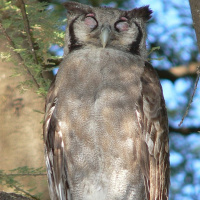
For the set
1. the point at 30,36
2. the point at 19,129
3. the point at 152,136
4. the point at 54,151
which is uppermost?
the point at 30,36

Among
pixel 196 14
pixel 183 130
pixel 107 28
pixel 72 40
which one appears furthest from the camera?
pixel 183 130

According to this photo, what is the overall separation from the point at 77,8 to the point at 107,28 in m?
0.45

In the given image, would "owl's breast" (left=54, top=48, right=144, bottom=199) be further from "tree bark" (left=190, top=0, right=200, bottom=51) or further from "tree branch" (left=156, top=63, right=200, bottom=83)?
"tree branch" (left=156, top=63, right=200, bottom=83)

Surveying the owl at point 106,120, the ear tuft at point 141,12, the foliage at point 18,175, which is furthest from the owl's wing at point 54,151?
the ear tuft at point 141,12

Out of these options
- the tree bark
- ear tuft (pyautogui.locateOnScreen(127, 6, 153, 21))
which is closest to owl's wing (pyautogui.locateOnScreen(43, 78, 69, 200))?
ear tuft (pyautogui.locateOnScreen(127, 6, 153, 21))

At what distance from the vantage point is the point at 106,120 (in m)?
3.91

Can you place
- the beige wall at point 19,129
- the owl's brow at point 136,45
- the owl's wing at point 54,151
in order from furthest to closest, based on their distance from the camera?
the beige wall at point 19,129
the owl's brow at point 136,45
the owl's wing at point 54,151

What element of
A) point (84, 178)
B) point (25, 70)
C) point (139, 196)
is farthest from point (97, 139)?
point (25, 70)

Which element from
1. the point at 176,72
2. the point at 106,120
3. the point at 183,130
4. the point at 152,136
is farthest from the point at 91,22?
the point at 183,130

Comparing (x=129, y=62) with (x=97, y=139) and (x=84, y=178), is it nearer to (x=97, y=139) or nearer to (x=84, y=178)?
(x=97, y=139)

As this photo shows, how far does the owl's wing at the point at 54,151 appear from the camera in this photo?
4.06m

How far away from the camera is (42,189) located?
5.03 metres

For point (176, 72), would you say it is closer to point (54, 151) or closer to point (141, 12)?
point (141, 12)

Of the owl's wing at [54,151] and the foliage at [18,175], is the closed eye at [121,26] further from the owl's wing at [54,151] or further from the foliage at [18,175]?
the foliage at [18,175]
